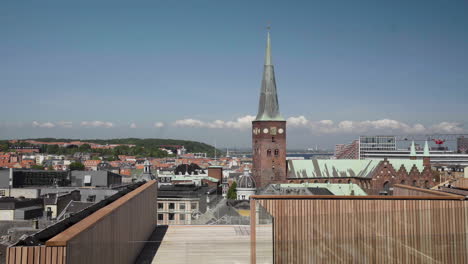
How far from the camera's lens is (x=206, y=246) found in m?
18.0

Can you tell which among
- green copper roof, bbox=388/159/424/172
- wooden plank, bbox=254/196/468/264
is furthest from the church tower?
wooden plank, bbox=254/196/468/264

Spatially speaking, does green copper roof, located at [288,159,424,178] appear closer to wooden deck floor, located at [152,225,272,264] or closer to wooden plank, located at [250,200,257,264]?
wooden deck floor, located at [152,225,272,264]

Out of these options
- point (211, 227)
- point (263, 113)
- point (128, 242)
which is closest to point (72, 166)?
point (263, 113)

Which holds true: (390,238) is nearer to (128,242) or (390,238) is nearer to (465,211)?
(465,211)

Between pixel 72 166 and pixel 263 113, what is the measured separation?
62303 mm

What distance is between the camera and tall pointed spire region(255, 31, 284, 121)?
2463 inches

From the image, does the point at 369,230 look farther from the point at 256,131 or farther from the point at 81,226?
the point at 256,131

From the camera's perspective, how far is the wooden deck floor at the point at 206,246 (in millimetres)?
16725

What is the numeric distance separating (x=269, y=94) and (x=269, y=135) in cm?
549

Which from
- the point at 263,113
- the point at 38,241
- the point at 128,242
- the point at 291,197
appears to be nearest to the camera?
the point at 38,241

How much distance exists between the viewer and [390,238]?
16484mm

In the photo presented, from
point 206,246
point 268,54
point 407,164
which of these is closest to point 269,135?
point 268,54

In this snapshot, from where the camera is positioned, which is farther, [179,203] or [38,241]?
[179,203]

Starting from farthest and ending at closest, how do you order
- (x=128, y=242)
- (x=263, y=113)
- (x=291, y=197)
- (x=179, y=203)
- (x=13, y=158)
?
(x=13, y=158) < (x=263, y=113) < (x=179, y=203) < (x=291, y=197) < (x=128, y=242)
